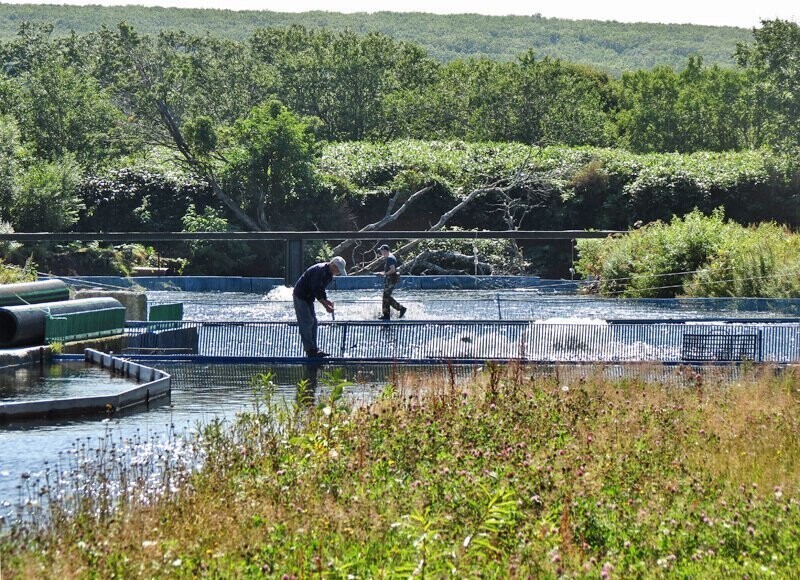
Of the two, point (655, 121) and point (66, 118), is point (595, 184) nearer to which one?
point (655, 121)

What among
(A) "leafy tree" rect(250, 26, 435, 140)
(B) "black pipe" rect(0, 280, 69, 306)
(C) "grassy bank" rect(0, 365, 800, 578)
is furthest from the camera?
(A) "leafy tree" rect(250, 26, 435, 140)

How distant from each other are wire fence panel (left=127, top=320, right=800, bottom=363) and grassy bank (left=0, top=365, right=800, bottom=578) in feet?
23.7

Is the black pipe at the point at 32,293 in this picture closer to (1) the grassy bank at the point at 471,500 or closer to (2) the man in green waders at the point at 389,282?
(2) the man in green waders at the point at 389,282

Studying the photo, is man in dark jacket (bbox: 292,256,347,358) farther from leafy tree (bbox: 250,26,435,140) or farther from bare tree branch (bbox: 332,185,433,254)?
leafy tree (bbox: 250,26,435,140)

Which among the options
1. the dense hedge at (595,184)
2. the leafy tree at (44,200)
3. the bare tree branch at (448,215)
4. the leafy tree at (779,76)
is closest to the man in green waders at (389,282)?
the bare tree branch at (448,215)

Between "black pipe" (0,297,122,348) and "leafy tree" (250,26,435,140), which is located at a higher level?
"leafy tree" (250,26,435,140)

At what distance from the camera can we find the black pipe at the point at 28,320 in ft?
73.7

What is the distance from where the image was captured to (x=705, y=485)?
10312mm

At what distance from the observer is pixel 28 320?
2269cm

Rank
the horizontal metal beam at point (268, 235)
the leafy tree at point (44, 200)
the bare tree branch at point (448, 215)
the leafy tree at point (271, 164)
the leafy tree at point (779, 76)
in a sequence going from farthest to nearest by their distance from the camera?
the leafy tree at point (779, 76) < the leafy tree at point (271, 164) < the leafy tree at point (44, 200) < the bare tree branch at point (448, 215) < the horizontal metal beam at point (268, 235)

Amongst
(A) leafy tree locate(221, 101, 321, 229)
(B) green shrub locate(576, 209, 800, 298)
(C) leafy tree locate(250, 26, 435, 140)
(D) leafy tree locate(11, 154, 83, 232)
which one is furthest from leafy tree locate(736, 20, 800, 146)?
(D) leafy tree locate(11, 154, 83, 232)

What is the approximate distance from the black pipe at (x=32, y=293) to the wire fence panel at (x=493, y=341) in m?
1.96

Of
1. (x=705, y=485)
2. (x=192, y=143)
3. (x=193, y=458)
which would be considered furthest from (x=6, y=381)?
(x=192, y=143)

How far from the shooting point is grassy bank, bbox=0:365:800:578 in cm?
821
